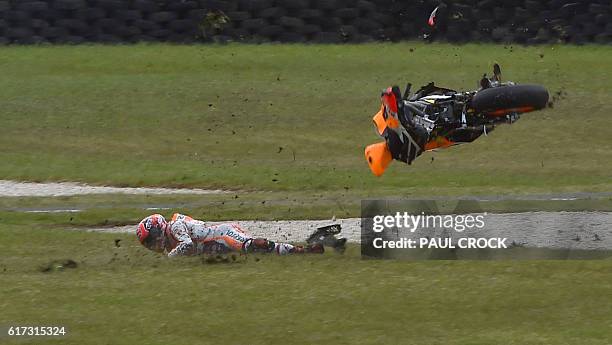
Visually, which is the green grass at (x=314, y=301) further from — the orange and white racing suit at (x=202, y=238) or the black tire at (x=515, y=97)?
the black tire at (x=515, y=97)

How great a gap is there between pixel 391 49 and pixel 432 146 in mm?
15357

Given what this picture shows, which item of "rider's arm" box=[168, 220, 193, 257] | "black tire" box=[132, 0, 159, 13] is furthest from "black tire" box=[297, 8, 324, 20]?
"rider's arm" box=[168, 220, 193, 257]

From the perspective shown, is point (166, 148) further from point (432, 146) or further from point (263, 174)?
point (432, 146)

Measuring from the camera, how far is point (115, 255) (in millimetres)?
15742

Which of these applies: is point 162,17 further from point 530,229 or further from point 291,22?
point 530,229

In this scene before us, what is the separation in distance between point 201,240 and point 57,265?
1.84 metres

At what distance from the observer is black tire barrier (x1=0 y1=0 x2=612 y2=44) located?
29641mm

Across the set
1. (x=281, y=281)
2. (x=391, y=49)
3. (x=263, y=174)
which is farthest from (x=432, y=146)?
(x=391, y=49)

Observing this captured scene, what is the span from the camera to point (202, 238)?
1541cm

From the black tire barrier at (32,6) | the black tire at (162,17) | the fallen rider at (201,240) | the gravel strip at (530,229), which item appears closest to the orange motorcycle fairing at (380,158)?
the gravel strip at (530,229)

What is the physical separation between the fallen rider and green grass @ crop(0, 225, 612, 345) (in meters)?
0.24

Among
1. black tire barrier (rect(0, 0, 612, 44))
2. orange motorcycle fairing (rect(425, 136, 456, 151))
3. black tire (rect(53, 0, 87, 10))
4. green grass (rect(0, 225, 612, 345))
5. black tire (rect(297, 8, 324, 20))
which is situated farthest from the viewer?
black tire (rect(297, 8, 324, 20))

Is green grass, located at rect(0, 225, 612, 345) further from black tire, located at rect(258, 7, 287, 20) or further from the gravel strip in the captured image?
black tire, located at rect(258, 7, 287, 20)

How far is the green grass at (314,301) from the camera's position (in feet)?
37.8
